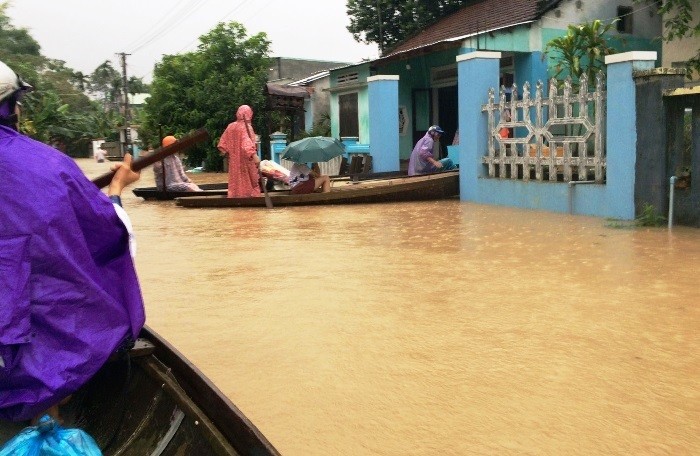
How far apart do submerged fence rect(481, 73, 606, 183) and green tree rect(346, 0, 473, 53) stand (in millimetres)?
12514

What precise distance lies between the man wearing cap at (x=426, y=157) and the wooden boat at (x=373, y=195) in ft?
3.06

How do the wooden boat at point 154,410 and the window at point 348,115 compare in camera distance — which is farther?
the window at point 348,115

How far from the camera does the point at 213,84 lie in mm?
24844

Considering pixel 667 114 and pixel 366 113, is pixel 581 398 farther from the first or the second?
pixel 366 113

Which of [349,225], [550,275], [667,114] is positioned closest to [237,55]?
[349,225]

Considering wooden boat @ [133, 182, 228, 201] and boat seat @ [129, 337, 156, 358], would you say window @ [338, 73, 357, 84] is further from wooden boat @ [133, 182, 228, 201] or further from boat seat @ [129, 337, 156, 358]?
boat seat @ [129, 337, 156, 358]

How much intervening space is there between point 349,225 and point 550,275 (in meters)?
4.13

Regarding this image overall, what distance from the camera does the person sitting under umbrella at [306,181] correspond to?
12914 millimetres

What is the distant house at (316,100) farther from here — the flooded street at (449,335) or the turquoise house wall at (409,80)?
the flooded street at (449,335)

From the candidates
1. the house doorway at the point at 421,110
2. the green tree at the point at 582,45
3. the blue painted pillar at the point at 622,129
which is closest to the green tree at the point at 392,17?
the house doorway at the point at 421,110

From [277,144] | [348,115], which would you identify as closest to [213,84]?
[277,144]

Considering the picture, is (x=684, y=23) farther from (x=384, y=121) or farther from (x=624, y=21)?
(x=384, y=121)

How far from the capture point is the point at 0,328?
2002 millimetres

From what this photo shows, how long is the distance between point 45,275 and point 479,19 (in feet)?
59.3
